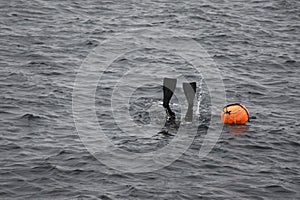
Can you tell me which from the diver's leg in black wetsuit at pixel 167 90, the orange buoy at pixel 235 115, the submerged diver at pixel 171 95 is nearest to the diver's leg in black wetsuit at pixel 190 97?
the submerged diver at pixel 171 95

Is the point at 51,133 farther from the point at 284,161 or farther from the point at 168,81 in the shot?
the point at 284,161

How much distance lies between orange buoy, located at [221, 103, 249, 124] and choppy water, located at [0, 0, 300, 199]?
50cm

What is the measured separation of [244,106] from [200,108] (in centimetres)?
177

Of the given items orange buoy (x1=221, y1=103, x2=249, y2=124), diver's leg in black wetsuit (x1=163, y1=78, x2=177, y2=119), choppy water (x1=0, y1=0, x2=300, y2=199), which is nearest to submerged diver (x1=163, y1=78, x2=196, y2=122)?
diver's leg in black wetsuit (x1=163, y1=78, x2=177, y2=119)

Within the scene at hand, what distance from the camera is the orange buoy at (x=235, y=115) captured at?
2050 centimetres

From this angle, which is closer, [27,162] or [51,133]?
[27,162]

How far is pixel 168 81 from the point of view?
20812mm

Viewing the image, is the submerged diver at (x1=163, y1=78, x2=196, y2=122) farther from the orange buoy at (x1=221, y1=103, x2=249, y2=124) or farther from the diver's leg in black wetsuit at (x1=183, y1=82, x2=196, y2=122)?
the orange buoy at (x1=221, y1=103, x2=249, y2=124)

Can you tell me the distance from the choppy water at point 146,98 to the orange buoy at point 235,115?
1.64ft

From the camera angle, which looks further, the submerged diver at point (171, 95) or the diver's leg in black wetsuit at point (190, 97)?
the diver's leg in black wetsuit at point (190, 97)

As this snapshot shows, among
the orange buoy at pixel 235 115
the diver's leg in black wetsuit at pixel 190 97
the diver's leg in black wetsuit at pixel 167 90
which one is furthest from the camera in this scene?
the diver's leg in black wetsuit at pixel 190 97

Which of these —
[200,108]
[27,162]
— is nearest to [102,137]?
[27,162]

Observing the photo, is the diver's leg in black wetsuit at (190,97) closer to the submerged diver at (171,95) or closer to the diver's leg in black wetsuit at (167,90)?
the submerged diver at (171,95)

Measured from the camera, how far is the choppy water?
1656 cm
